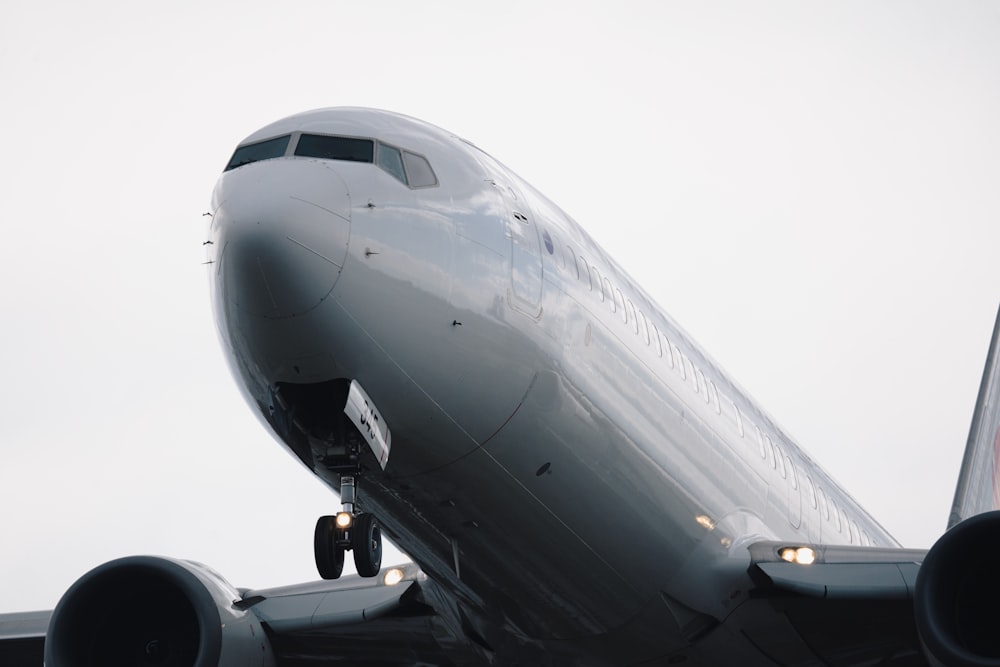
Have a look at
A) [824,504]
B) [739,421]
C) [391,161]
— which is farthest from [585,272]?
[824,504]

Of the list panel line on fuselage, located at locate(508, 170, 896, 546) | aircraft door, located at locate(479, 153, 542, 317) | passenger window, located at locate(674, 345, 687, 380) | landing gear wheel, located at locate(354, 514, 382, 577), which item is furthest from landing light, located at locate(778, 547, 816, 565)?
landing gear wheel, located at locate(354, 514, 382, 577)

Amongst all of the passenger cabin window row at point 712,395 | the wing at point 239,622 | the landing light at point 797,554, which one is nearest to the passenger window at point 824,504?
the passenger cabin window row at point 712,395

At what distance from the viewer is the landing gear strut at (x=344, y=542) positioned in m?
9.47

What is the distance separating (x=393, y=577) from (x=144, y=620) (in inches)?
93.1

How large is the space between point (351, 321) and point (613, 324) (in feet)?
9.90

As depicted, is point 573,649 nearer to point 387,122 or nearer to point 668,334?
point 668,334

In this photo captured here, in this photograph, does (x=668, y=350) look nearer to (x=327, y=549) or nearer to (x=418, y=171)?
(x=418, y=171)

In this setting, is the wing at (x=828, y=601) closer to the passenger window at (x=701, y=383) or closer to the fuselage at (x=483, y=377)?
the fuselage at (x=483, y=377)

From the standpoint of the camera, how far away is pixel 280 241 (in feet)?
29.4

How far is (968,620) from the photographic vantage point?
1080 centimetres

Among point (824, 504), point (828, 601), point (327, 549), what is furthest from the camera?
point (824, 504)

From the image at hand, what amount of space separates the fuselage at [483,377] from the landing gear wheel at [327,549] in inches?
24.7

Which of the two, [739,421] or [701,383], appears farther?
[739,421]

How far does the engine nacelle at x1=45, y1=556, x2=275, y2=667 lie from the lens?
12.9 m
